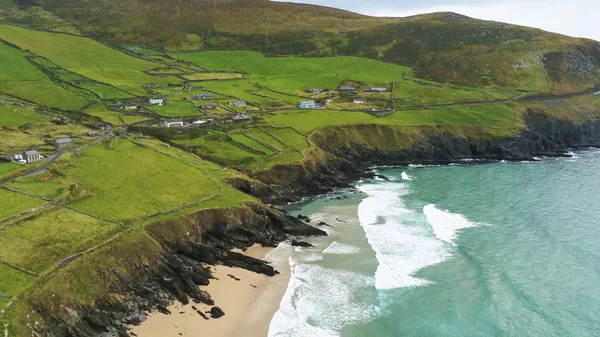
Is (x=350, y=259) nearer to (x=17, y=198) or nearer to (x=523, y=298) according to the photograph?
(x=523, y=298)

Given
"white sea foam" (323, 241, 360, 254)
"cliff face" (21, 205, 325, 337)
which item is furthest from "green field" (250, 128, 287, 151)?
"white sea foam" (323, 241, 360, 254)

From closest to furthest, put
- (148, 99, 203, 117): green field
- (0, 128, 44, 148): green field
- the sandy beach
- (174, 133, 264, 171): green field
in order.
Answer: the sandy beach < (0, 128, 44, 148): green field < (174, 133, 264, 171): green field < (148, 99, 203, 117): green field

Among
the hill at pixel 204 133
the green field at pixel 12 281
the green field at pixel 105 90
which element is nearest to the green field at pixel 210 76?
the hill at pixel 204 133

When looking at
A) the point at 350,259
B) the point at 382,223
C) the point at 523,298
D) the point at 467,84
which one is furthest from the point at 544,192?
the point at 467,84

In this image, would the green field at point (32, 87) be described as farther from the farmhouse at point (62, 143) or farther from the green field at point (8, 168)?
the green field at point (8, 168)

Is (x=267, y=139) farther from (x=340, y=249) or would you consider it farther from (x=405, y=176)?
(x=340, y=249)

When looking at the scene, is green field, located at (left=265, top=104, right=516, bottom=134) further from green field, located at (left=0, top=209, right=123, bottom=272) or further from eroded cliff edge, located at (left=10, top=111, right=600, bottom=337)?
green field, located at (left=0, top=209, right=123, bottom=272)
